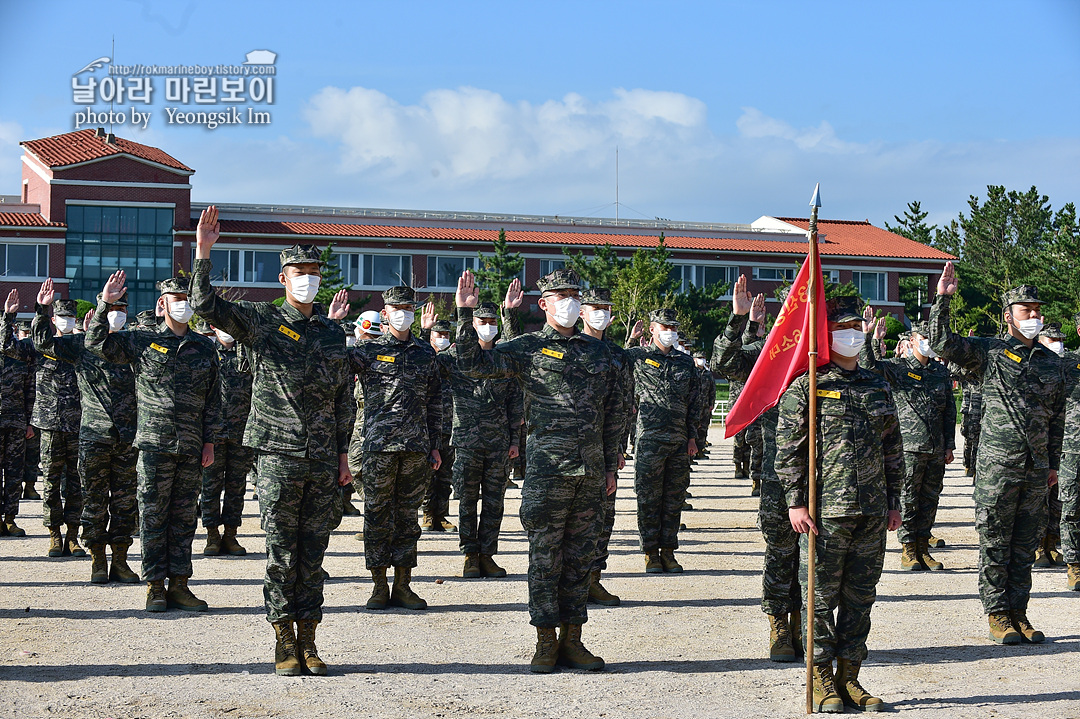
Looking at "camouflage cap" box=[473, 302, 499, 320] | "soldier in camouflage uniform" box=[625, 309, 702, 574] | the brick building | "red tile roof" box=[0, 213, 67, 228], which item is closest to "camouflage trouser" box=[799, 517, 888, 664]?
"soldier in camouflage uniform" box=[625, 309, 702, 574]

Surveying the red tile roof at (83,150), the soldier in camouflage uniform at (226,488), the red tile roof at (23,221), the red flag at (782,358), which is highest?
the red tile roof at (83,150)

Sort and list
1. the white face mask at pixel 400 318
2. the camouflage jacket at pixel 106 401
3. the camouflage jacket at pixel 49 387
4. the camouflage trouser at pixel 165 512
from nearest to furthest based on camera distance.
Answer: the camouflage trouser at pixel 165 512 → the white face mask at pixel 400 318 → the camouflage jacket at pixel 106 401 → the camouflage jacket at pixel 49 387

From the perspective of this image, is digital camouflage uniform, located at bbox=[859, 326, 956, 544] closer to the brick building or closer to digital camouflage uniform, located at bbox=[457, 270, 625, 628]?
digital camouflage uniform, located at bbox=[457, 270, 625, 628]

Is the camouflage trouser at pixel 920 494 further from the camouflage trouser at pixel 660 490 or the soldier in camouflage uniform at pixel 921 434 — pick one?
the camouflage trouser at pixel 660 490

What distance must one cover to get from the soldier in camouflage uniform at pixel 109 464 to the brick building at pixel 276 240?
34022mm

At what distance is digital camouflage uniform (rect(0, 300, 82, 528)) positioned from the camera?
37.1 ft

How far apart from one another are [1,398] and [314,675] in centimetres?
807

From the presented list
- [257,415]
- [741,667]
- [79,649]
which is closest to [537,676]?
[741,667]

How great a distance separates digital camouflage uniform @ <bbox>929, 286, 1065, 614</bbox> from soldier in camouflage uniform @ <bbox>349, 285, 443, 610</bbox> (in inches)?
163

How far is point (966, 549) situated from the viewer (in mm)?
12359

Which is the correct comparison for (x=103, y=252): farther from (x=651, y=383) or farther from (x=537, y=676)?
(x=537, y=676)

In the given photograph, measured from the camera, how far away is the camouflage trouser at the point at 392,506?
9.05m

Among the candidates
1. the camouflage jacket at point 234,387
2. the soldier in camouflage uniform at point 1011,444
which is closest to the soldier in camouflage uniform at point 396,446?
the camouflage jacket at point 234,387

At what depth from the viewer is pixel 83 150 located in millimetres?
50344
